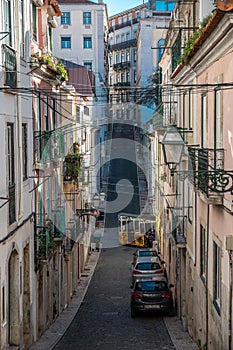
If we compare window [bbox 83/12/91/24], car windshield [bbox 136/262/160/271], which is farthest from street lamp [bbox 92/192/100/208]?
window [bbox 83/12/91/24]

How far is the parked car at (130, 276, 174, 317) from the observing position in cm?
2180

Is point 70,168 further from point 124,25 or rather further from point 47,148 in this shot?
point 124,25

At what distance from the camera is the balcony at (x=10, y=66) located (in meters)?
13.9

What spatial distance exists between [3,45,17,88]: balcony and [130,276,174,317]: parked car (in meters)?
10.0

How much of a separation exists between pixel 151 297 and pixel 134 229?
60.5 ft

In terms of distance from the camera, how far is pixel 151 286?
22297 mm

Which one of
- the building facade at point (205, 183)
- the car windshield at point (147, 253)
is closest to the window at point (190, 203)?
the building facade at point (205, 183)

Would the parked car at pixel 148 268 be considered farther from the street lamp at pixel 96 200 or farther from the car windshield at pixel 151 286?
the street lamp at pixel 96 200

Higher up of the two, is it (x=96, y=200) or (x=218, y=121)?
(x=218, y=121)

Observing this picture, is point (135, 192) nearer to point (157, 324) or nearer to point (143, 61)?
point (143, 61)

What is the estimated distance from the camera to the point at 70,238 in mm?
27156

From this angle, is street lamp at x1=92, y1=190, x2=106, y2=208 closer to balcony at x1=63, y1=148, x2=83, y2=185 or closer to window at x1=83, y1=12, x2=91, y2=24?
balcony at x1=63, y1=148, x2=83, y2=185

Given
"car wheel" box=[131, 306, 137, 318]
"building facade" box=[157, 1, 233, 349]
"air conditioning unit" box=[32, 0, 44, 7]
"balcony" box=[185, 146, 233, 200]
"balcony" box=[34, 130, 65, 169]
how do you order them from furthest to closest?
"car wheel" box=[131, 306, 137, 318] → "air conditioning unit" box=[32, 0, 44, 7] → "balcony" box=[34, 130, 65, 169] → "building facade" box=[157, 1, 233, 349] → "balcony" box=[185, 146, 233, 200]

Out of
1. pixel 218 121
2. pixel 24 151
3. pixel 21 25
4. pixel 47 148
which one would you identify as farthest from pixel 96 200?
pixel 218 121
